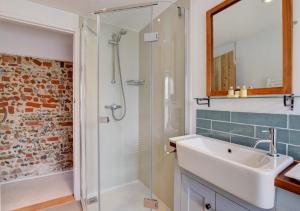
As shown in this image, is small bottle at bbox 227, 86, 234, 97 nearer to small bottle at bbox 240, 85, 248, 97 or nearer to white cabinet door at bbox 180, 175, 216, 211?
small bottle at bbox 240, 85, 248, 97

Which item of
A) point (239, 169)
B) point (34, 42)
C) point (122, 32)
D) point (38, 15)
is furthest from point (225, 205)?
point (34, 42)

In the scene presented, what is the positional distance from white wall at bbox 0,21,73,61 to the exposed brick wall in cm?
10

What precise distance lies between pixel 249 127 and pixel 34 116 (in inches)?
119

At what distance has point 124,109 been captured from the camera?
2.18m

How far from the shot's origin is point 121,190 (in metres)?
2.11

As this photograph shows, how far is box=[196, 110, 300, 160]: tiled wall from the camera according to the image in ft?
2.91

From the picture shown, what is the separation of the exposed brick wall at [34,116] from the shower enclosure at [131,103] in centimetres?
110

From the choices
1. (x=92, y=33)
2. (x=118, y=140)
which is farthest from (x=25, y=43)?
(x=118, y=140)

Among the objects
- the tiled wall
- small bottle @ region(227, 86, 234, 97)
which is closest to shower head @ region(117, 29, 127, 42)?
the tiled wall

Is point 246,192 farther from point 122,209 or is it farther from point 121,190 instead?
point 121,190

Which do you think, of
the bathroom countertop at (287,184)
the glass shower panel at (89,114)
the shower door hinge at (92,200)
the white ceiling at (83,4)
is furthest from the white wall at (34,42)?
the bathroom countertop at (287,184)

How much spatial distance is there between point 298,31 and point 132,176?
85.0 inches

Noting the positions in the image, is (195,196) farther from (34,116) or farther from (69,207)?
(34,116)

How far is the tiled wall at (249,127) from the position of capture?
2.91ft
